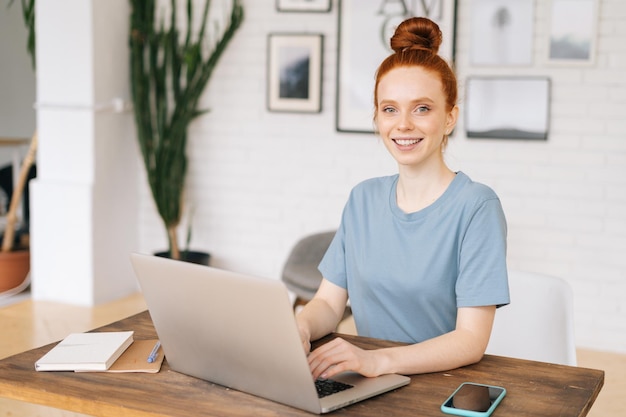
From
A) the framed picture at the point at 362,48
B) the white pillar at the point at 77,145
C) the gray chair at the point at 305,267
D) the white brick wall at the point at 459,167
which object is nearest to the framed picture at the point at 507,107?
the white brick wall at the point at 459,167

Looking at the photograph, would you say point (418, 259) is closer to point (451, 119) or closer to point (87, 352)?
point (451, 119)

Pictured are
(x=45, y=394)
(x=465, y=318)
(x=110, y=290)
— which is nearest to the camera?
(x=45, y=394)

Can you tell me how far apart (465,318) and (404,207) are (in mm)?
328

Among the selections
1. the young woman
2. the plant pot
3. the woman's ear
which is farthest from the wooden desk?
the plant pot

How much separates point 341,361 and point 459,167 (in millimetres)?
3084

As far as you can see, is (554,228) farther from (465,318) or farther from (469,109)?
(465,318)

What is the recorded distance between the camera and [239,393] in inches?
59.7

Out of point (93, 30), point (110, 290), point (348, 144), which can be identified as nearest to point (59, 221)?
point (110, 290)

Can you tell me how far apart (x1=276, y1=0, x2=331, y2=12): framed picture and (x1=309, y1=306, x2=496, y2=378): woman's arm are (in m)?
3.20

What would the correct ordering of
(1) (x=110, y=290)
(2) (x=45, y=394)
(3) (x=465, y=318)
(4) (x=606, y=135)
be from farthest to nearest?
(1) (x=110, y=290)
(4) (x=606, y=135)
(3) (x=465, y=318)
(2) (x=45, y=394)

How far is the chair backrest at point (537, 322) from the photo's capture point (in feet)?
6.97

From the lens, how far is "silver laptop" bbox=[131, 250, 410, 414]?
1.38 m

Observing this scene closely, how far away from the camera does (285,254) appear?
4.98 metres

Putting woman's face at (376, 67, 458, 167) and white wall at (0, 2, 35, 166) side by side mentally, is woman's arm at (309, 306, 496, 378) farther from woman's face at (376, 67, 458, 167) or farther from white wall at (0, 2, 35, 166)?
white wall at (0, 2, 35, 166)
